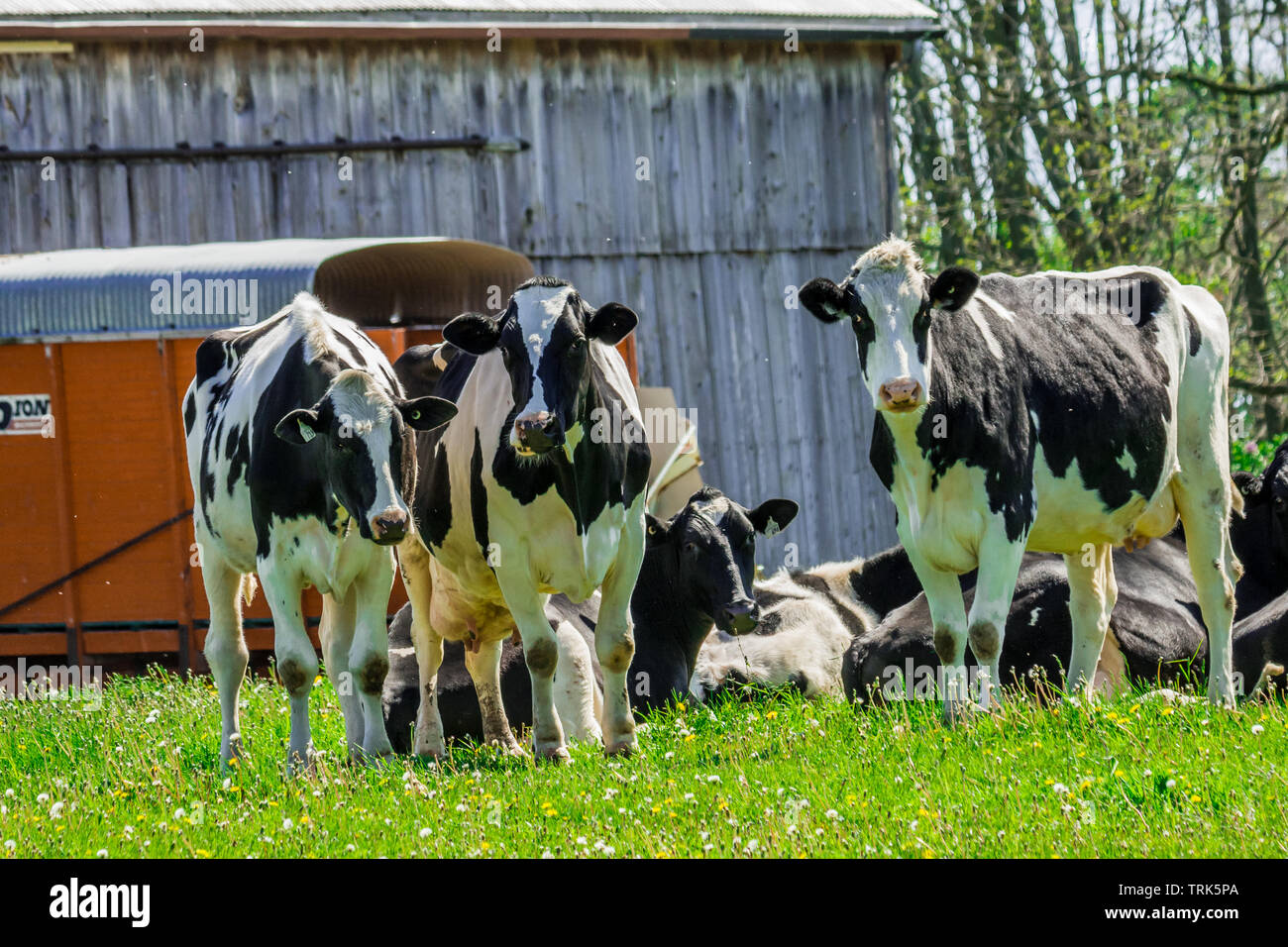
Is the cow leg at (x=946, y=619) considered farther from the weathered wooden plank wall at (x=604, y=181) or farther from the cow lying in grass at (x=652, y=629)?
the weathered wooden plank wall at (x=604, y=181)

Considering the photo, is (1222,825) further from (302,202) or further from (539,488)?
(302,202)

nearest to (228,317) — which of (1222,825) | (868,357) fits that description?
(868,357)

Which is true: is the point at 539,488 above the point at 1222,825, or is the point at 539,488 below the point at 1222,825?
above

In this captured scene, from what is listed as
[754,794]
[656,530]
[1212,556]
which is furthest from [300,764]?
[1212,556]

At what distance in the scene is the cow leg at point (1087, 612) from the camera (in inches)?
337

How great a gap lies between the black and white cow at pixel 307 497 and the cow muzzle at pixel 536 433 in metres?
0.65

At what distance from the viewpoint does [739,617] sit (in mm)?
9461

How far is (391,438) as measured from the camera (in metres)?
7.29

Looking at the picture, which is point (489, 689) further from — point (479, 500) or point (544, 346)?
point (544, 346)

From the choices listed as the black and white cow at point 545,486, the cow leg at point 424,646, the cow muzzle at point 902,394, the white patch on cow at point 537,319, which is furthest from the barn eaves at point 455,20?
the cow muzzle at point 902,394

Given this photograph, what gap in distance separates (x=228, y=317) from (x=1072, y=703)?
809 centimetres

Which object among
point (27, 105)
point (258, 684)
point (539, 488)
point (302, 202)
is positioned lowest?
point (258, 684)

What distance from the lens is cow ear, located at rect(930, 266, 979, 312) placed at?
24.4 feet

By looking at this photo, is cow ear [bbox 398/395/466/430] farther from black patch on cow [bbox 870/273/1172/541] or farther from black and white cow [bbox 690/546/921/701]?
black and white cow [bbox 690/546/921/701]
